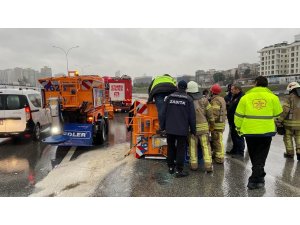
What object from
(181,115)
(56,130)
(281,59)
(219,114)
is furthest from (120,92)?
(281,59)

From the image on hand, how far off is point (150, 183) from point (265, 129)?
2.16 meters

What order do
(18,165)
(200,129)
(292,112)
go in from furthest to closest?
(18,165) < (292,112) < (200,129)

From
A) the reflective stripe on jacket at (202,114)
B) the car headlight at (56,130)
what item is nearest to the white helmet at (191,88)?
the reflective stripe on jacket at (202,114)

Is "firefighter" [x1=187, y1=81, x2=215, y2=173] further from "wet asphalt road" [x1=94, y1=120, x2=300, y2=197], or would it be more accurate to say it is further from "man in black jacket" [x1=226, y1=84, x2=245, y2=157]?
"man in black jacket" [x1=226, y1=84, x2=245, y2=157]

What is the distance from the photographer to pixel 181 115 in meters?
4.75

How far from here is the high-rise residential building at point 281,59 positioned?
113750 millimetres

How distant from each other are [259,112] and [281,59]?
436ft

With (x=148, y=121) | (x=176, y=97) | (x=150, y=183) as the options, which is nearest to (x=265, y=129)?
(x=176, y=97)

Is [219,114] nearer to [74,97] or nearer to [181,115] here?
[181,115]

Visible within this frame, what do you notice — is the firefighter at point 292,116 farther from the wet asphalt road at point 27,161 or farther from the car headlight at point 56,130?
the car headlight at point 56,130

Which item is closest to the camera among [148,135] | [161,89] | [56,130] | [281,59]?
[161,89]

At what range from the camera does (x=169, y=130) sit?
4.81 meters

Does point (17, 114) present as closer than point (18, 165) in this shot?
No

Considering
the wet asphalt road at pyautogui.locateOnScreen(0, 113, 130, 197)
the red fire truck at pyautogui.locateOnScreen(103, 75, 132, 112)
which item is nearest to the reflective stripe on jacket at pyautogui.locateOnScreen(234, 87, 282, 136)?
the wet asphalt road at pyautogui.locateOnScreen(0, 113, 130, 197)
